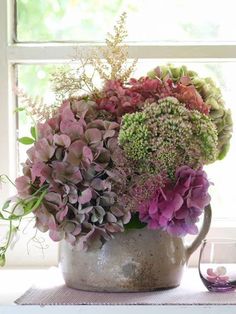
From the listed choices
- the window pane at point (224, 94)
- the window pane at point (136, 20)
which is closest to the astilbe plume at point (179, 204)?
the window pane at point (224, 94)

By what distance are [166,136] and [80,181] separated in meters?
0.16

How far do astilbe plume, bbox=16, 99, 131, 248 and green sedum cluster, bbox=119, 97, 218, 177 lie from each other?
0.05 meters

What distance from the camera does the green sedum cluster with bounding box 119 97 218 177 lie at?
1289 millimetres

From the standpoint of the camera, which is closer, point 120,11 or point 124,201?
point 124,201

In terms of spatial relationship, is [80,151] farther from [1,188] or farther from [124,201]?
[1,188]

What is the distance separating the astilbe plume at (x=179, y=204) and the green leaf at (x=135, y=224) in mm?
22

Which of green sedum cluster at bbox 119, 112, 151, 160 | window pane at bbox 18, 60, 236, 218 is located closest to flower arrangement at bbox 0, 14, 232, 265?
green sedum cluster at bbox 119, 112, 151, 160

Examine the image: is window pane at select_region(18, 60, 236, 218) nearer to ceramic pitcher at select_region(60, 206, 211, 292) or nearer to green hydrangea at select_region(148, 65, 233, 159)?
green hydrangea at select_region(148, 65, 233, 159)

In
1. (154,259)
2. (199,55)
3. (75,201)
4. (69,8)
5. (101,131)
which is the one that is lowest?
(154,259)

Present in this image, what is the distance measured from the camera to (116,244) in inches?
53.9

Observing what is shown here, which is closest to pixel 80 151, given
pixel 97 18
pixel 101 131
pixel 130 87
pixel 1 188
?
pixel 101 131

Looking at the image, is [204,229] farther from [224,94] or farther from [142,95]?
[224,94]

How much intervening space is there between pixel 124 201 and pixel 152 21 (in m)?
0.64

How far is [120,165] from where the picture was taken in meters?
1.31
